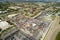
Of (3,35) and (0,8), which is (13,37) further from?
(0,8)

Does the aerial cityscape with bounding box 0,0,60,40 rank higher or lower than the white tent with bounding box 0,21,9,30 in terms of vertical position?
lower

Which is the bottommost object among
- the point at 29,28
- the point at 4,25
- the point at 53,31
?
the point at 53,31

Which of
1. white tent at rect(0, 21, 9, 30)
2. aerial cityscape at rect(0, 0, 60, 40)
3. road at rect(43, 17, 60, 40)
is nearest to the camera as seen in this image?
aerial cityscape at rect(0, 0, 60, 40)

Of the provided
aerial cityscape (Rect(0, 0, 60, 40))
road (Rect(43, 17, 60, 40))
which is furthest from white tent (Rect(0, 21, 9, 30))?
road (Rect(43, 17, 60, 40))

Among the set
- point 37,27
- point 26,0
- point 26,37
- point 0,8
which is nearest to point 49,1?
point 26,0

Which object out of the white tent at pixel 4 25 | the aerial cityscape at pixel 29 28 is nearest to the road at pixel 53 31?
the aerial cityscape at pixel 29 28

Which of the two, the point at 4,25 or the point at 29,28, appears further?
the point at 29,28

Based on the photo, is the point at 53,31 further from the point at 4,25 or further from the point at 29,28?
the point at 4,25

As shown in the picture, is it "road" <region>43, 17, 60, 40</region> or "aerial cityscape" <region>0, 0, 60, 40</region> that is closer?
"aerial cityscape" <region>0, 0, 60, 40</region>

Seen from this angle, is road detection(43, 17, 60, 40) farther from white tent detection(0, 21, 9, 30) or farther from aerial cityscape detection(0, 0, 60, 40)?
white tent detection(0, 21, 9, 30)

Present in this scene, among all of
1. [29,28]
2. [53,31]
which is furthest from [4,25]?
[53,31]

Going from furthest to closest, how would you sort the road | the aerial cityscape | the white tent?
the white tent
the road
the aerial cityscape
